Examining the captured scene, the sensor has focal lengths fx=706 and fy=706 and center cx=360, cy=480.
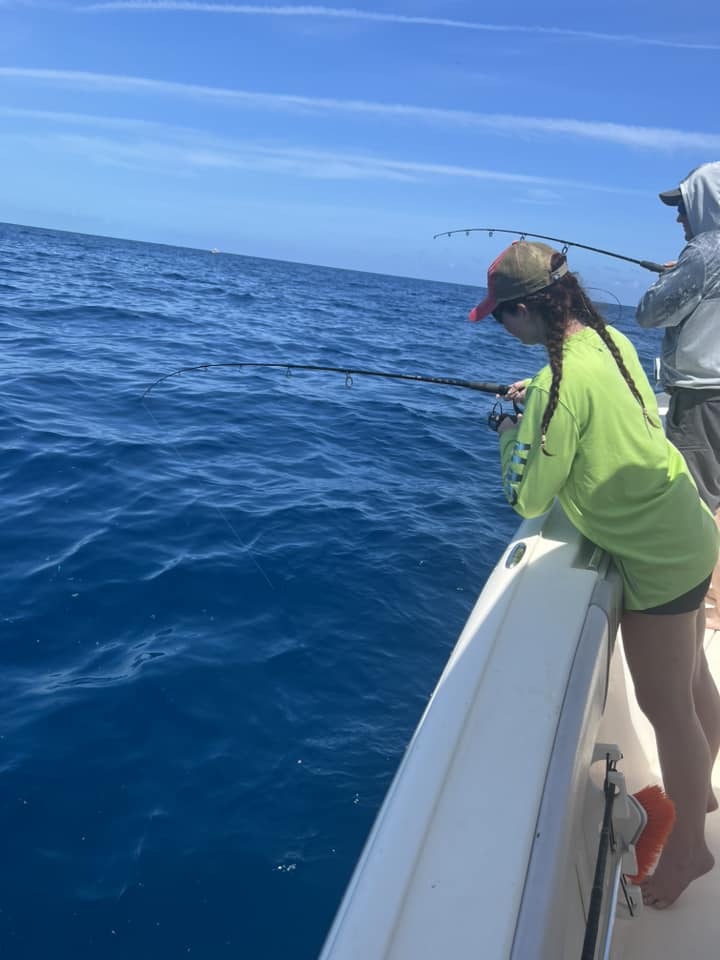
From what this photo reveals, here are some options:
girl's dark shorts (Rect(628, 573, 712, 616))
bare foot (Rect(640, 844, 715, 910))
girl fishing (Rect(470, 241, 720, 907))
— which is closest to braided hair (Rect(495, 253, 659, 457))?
girl fishing (Rect(470, 241, 720, 907))

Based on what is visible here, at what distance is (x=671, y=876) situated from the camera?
1965 mm

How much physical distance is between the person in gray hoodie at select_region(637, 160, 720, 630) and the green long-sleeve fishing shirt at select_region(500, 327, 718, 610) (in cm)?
96

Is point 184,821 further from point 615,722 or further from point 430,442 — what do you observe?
point 430,442

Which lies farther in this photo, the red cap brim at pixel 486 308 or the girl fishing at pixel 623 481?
the red cap brim at pixel 486 308

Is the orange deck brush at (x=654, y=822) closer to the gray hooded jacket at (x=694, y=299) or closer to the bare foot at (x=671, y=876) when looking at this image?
the bare foot at (x=671, y=876)

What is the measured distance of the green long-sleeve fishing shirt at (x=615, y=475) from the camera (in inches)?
65.0

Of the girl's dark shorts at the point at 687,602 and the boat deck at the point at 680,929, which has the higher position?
the girl's dark shorts at the point at 687,602

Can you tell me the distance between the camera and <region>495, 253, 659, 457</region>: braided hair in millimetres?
1745

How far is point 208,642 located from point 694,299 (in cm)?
276

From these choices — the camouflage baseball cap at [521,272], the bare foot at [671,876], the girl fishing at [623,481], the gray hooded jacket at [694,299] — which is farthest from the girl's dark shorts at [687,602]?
the gray hooded jacket at [694,299]

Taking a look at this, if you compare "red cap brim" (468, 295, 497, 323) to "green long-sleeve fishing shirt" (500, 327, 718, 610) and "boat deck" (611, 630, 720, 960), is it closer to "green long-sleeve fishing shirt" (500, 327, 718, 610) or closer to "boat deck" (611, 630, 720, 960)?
"green long-sleeve fishing shirt" (500, 327, 718, 610)

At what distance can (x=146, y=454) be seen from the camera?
6227 mm

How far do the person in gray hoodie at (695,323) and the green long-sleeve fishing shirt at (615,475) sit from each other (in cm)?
96

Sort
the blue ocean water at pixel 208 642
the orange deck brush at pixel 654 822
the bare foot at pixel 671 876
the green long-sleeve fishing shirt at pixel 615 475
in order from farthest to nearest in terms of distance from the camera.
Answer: the blue ocean water at pixel 208 642
the bare foot at pixel 671 876
the orange deck brush at pixel 654 822
the green long-sleeve fishing shirt at pixel 615 475
